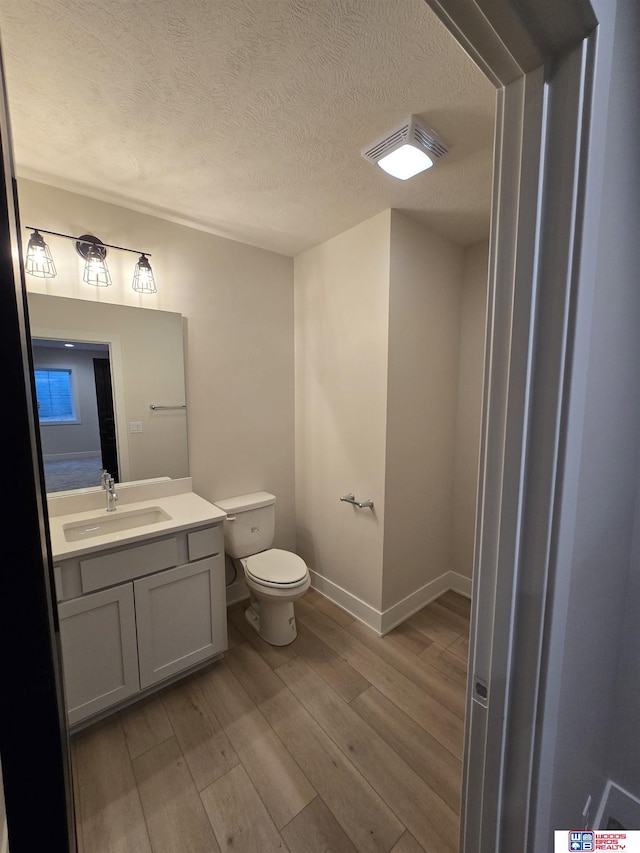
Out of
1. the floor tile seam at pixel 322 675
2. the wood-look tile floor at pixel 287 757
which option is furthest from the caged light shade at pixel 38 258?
the floor tile seam at pixel 322 675

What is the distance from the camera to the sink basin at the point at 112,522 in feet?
5.39

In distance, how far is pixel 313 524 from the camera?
8.39 feet

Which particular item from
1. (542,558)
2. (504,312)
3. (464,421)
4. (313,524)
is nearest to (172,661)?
(313,524)

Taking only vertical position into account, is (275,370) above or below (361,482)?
above

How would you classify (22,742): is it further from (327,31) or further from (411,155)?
(411,155)

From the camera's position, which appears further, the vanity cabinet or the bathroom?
the bathroom

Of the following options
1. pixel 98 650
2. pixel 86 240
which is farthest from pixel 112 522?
pixel 86 240

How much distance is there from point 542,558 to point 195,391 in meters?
2.00

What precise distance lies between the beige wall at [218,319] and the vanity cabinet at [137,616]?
626 millimetres

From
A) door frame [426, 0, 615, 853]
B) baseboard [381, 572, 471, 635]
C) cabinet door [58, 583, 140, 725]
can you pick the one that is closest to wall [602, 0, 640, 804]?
door frame [426, 0, 615, 853]

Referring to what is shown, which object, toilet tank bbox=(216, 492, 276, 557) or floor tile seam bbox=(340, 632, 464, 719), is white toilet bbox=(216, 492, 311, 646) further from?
floor tile seam bbox=(340, 632, 464, 719)

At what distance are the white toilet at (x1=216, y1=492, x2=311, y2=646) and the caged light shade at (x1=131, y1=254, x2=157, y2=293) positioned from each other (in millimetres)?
1364

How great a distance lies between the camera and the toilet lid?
74.7 inches

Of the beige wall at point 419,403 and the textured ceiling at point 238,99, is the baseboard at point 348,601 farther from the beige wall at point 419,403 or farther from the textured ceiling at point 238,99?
the textured ceiling at point 238,99
